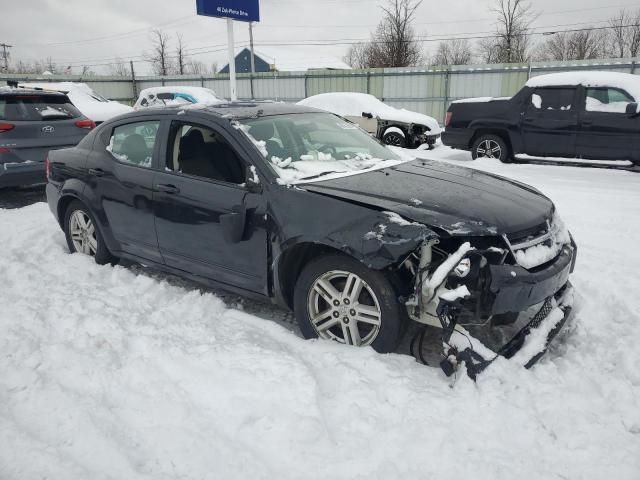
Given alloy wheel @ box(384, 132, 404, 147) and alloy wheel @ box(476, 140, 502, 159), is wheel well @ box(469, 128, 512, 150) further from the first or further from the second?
alloy wheel @ box(384, 132, 404, 147)

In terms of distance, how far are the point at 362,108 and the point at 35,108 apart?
792 centimetres

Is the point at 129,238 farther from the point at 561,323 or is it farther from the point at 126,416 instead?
the point at 561,323

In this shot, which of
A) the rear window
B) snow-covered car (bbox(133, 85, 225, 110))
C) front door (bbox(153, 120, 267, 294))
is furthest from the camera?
snow-covered car (bbox(133, 85, 225, 110))

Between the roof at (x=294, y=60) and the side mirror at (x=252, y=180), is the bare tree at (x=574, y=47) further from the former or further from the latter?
the side mirror at (x=252, y=180)

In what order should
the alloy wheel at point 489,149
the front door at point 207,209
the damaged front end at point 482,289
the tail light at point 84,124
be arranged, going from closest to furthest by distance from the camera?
the damaged front end at point 482,289 < the front door at point 207,209 < the tail light at point 84,124 < the alloy wheel at point 489,149

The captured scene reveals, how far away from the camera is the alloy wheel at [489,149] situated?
9.83 metres

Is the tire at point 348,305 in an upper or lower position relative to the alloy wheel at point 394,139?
lower

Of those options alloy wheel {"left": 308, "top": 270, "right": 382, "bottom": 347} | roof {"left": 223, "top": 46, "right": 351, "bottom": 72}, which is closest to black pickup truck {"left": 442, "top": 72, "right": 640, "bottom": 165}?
alloy wheel {"left": 308, "top": 270, "right": 382, "bottom": 347}

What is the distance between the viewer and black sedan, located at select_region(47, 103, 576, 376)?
8.75 feet

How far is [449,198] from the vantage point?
9.78 ft

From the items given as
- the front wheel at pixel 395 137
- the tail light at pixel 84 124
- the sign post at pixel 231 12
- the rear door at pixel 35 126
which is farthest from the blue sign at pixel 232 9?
the tail light at pixel 84 124

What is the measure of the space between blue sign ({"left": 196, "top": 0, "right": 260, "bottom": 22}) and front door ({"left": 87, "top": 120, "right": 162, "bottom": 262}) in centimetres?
936

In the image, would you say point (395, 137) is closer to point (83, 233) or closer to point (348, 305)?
point (83, 233)

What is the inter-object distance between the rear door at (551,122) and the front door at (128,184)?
7.72 metres
